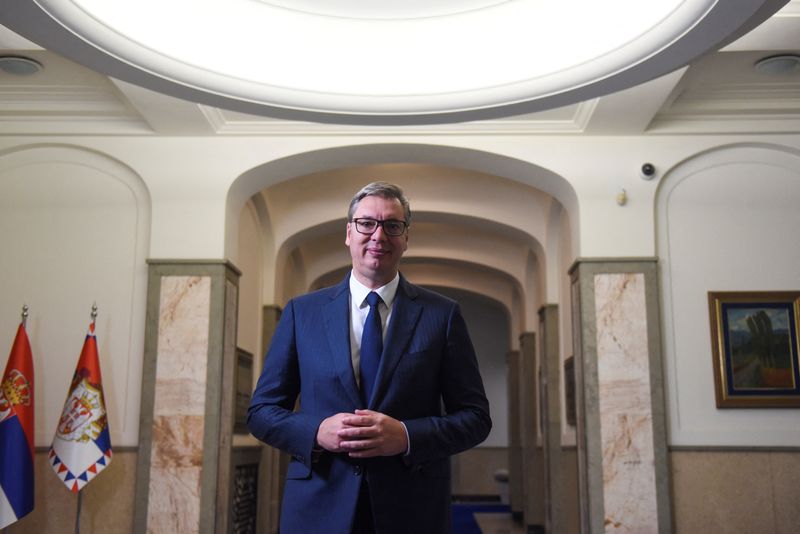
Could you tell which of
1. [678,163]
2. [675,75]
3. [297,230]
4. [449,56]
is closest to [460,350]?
[449,56]

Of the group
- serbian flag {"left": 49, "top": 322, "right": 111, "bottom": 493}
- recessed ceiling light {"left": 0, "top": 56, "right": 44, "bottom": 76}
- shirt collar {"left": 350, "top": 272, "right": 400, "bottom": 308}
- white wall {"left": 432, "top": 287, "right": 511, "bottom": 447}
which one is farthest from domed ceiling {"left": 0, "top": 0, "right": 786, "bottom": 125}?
white wall {"left": 432, "top": 287, "right": 511, "bottom": 447}

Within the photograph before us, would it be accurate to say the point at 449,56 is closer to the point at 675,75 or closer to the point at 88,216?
the point at 675,75

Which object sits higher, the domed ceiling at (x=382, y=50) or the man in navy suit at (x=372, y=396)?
the domed ceiling at (x=382, y=50)

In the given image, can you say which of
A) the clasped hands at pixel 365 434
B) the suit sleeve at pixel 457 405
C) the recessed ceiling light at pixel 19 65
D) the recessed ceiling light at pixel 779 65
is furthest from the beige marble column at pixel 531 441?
the clasped hands at pixel 365 434

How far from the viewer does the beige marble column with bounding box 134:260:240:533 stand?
7.75m

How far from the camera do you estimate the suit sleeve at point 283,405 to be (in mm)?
2424

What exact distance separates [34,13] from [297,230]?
6.14 metres

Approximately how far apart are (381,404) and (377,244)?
0.44 meters

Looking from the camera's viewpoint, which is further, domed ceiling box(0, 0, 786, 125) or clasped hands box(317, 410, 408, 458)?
domed ceiling box(0, 0, 786, 125)

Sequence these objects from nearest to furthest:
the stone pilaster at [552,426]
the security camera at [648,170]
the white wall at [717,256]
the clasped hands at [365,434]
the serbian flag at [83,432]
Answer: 1. the clasped hands at [365,434]
2. the serbian flag at [83,432]
3. the white wall at [717,256]
4. the security camera at [648,170]
5. the stone pilaster at [552,426]

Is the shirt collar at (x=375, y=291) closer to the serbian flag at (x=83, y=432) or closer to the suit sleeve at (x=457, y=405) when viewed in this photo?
the suit sleeve at (x=457, y=405)

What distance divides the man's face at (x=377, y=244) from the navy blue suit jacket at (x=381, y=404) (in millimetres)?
91

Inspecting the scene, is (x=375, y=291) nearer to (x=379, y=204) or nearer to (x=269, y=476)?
(x=379, y=204)

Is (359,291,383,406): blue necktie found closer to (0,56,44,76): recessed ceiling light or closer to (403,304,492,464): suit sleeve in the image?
(403,304,492,464): suit sleeve
